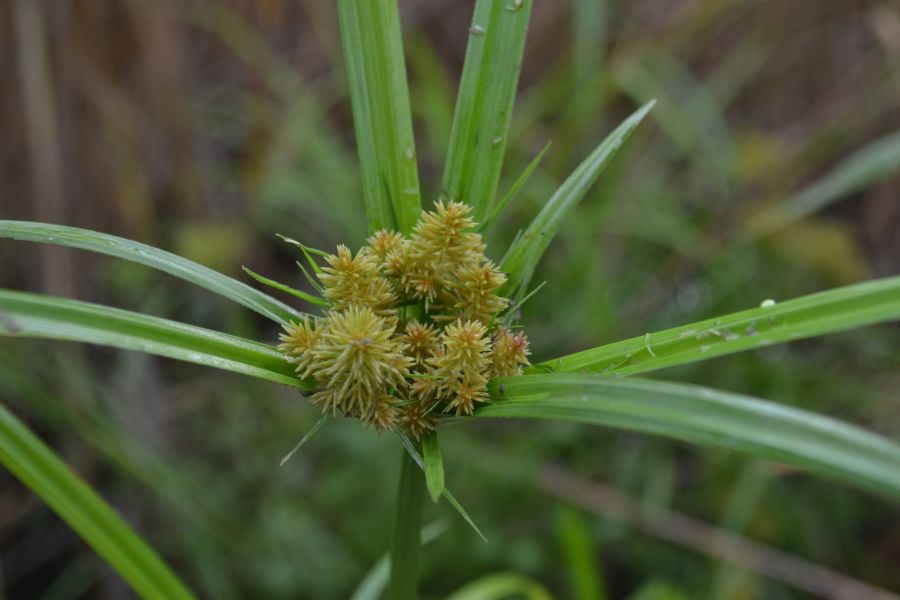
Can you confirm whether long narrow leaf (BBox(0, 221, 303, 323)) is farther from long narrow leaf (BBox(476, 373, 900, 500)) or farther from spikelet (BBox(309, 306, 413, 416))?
long narrow leaf (BBox(476, 373, 900, 500))

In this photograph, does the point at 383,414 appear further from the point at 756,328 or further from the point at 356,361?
the point at 756,328

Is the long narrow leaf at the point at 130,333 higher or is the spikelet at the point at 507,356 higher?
the long narrow leaf at the point at 130,333

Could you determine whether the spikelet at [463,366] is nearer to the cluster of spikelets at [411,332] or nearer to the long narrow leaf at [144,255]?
the cluster of spikelets at [411,332]

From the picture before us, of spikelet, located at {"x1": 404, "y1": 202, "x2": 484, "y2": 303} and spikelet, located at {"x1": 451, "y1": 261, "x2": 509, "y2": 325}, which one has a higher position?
spikelet, located at {"x1": 404, "y1": 202, "x2": 484, "y2": 303}

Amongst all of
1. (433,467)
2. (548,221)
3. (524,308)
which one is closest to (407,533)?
(433,467)

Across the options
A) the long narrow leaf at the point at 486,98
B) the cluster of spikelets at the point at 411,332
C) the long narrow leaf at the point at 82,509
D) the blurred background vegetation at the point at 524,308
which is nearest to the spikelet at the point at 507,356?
the cluster of spikelets at the point at 411,332

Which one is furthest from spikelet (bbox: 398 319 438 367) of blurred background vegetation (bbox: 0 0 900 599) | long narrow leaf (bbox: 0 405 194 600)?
blurred background vegetation (bbox: 0 0 900 599)
